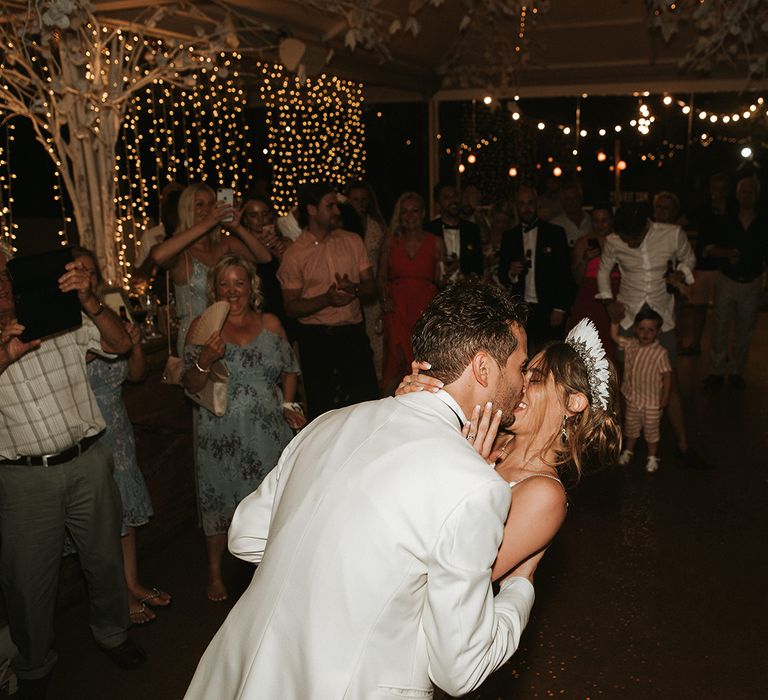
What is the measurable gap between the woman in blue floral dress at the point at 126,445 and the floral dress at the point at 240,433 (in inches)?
10.6

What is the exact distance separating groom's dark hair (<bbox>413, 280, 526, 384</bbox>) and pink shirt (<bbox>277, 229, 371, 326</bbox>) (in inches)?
126

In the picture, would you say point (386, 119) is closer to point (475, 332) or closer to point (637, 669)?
point (637, 669)

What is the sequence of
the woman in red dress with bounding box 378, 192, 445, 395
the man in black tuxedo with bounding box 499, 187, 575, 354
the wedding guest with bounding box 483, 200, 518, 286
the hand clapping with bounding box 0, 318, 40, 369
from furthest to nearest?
the wedding guest with bounding box 483, 200, 518, 286, the man in black tuxedo with bounding box 499, 187, 575, 354, the woman in red dress with bounding box 378, 192, 445, 395, the hand clapping with bounding box 0, 318, 40, 369

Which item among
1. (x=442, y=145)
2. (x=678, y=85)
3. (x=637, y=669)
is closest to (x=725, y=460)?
(x=637, y=669)

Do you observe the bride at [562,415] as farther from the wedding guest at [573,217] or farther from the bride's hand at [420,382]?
the wedding guest at [573,217]

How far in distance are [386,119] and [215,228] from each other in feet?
28.6

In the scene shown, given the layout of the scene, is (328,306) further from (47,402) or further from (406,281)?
(47,402)

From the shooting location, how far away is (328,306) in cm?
484

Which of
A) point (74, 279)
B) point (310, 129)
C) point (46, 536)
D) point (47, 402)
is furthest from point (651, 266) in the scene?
point (310, 129)

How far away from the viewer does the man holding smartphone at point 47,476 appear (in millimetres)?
2822

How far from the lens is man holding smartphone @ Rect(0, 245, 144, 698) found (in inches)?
111

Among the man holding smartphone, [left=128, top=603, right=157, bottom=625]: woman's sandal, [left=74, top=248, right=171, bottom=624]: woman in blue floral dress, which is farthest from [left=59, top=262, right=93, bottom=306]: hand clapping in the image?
[left=128, top=603, right=157, bottom=625]: woman's sandal

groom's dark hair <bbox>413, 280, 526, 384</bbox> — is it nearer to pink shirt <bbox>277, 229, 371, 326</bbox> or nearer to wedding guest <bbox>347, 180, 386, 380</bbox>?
pink shirt <bbox>277, 229, 371, 326</bbox>

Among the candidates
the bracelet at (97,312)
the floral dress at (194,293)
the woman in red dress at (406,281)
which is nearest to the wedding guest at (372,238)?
the woman in red dress at (406,281)
